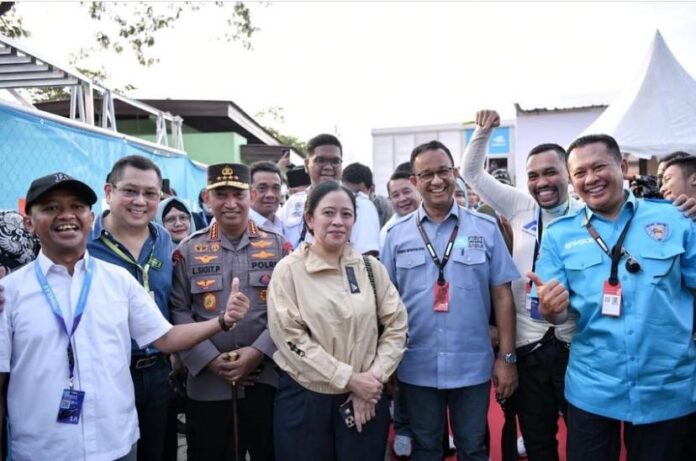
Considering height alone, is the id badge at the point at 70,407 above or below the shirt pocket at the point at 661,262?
below

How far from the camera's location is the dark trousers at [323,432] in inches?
92.9

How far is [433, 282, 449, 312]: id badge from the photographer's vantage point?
2590 millimetres

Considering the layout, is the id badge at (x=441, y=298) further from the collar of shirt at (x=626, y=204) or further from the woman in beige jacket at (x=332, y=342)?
the collar of shirt at (x=626, y=204)

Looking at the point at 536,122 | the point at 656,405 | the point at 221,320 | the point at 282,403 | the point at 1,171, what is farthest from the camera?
the point at 536,122

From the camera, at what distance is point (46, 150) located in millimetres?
4289

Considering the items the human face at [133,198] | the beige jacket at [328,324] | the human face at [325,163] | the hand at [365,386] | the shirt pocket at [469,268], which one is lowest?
the hand at [365,386]

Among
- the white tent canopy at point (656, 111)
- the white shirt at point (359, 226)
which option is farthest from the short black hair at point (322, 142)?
the white tent canopy at point (656, 111)

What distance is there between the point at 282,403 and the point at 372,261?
0.89 m

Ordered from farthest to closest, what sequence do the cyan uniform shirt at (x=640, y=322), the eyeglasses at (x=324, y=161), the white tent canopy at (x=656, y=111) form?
the white tent canopy at (x=656, y=111), the eyeglasses at (x=324, y=161), the cyan uniform shirt at (x=640, y=322)

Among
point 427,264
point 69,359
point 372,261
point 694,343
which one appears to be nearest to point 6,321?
point 69,359

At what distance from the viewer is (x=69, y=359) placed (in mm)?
1884

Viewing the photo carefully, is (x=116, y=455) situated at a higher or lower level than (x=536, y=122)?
lower

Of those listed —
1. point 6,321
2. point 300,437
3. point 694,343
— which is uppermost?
point 6,321

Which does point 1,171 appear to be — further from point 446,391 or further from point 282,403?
point 446,391
